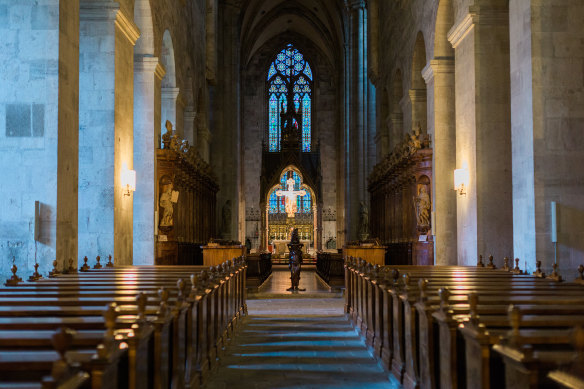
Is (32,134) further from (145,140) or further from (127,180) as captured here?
(145,140)

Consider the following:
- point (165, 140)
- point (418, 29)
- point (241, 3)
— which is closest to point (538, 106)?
point (418, 29)

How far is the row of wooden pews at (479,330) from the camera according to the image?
259 centimetres

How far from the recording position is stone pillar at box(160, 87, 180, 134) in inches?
687

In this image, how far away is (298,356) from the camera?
6820 millimetres

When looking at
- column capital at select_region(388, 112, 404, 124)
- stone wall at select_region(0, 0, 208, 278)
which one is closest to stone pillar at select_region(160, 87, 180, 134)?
stone wall at select_region(0, 0, 208, 278)

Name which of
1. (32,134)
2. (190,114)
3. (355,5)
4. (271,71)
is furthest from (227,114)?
(32,134)

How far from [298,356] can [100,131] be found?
587cm

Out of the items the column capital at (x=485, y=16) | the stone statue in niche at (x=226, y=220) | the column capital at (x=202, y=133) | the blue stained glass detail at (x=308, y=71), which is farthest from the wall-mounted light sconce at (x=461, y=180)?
the blue stained glass detail at (x=308, y=71)

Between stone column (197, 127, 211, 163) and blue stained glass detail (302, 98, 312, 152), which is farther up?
blue stained glass detail (302, 98, 312, 152)

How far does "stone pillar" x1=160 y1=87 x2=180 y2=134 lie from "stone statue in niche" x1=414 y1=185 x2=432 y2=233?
742 centimetres

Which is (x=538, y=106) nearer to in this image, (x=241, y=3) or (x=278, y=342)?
(x=278, y=342)

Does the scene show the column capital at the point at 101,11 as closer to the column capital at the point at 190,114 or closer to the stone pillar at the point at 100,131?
the stone pillar at the point at 100,131

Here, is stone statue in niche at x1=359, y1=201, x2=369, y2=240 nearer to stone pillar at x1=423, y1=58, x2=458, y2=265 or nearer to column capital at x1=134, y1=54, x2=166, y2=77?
stone pillar at x1=423, y1=58, x2=458, y2=265

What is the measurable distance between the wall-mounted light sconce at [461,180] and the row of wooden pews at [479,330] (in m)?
4.09
